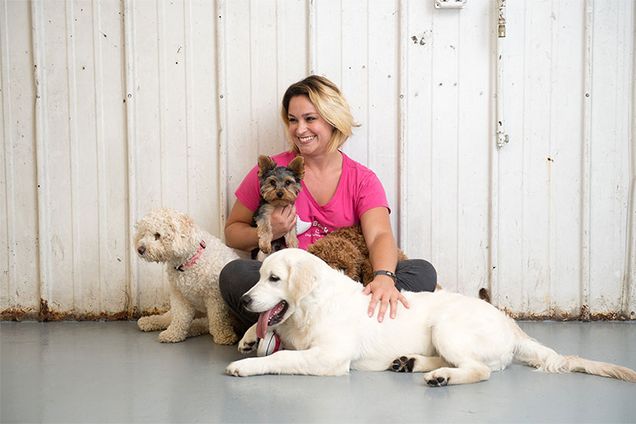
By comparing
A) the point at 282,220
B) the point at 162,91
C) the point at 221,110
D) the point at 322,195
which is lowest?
the point at 282,220

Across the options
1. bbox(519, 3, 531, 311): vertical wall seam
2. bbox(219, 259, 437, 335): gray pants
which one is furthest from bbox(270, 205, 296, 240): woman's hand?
bbox(519, 3, 531, 311): vertical wall seam

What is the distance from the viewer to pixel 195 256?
154 inches

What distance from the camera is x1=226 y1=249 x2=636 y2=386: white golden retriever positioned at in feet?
9.96

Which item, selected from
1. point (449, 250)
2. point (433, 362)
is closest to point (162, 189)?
point (449, 250)

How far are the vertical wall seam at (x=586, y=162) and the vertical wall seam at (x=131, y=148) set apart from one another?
3018 mm

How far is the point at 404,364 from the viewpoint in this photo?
317cm

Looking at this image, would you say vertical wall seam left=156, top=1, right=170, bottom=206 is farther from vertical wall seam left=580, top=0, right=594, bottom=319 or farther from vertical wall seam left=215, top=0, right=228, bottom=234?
vertical wall seam left=580, top=0, right=594, bottom=319

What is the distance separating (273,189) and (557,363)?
5.86 feet

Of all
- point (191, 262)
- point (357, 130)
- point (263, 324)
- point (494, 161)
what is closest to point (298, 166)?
point (357, 130)

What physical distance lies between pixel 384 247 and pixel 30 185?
8.26 feet

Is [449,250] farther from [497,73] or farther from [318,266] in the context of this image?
[318,266]

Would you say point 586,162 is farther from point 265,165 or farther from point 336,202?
point 265,165

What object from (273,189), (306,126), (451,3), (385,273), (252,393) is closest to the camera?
(252,393)

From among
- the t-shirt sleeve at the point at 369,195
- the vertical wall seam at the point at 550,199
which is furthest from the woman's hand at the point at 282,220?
the vertical wall seam at the point at 550,199
